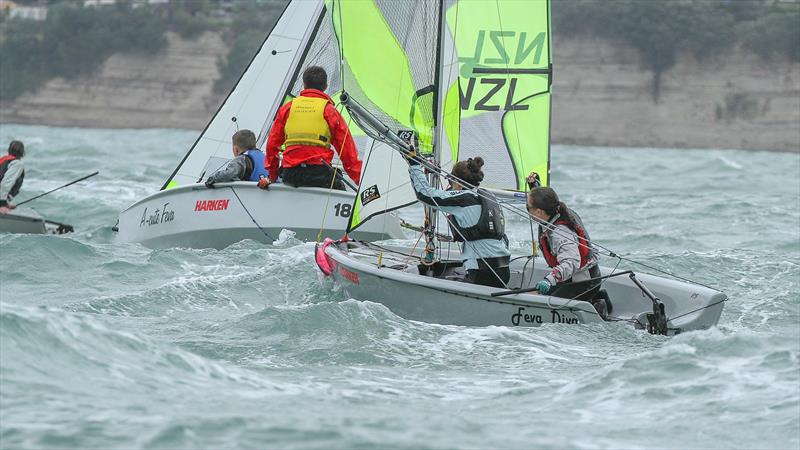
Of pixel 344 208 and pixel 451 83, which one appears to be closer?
pixel 451 83

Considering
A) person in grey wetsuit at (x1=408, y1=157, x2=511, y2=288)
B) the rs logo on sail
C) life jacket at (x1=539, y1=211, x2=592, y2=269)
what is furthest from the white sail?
life jacket at (x1=539, y1=211, x2=592, y2=269)

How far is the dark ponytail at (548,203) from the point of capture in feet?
A: 23.4

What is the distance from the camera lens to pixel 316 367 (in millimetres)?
6184

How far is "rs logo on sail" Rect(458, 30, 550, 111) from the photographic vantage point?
32.1ft

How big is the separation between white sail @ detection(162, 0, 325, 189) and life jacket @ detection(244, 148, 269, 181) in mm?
1421

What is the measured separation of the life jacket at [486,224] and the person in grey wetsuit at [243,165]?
10.0 ft

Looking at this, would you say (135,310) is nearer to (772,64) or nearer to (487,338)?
(487,338)

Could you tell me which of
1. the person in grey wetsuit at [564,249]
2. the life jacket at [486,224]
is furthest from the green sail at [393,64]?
the person in grey wetsuit at [564,249]

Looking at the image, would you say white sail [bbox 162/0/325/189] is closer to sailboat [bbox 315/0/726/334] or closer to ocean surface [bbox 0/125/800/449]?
ocean surface [bbox 0/125/800/449]

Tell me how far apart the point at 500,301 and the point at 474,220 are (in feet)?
1.68

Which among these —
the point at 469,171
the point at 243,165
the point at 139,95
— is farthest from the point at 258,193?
the point at 139,95

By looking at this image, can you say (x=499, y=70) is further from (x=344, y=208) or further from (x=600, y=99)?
(x=600, y=99)

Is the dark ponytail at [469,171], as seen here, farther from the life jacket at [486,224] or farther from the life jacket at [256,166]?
the life jacket at [256,166]

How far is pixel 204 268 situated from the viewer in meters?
9.20
